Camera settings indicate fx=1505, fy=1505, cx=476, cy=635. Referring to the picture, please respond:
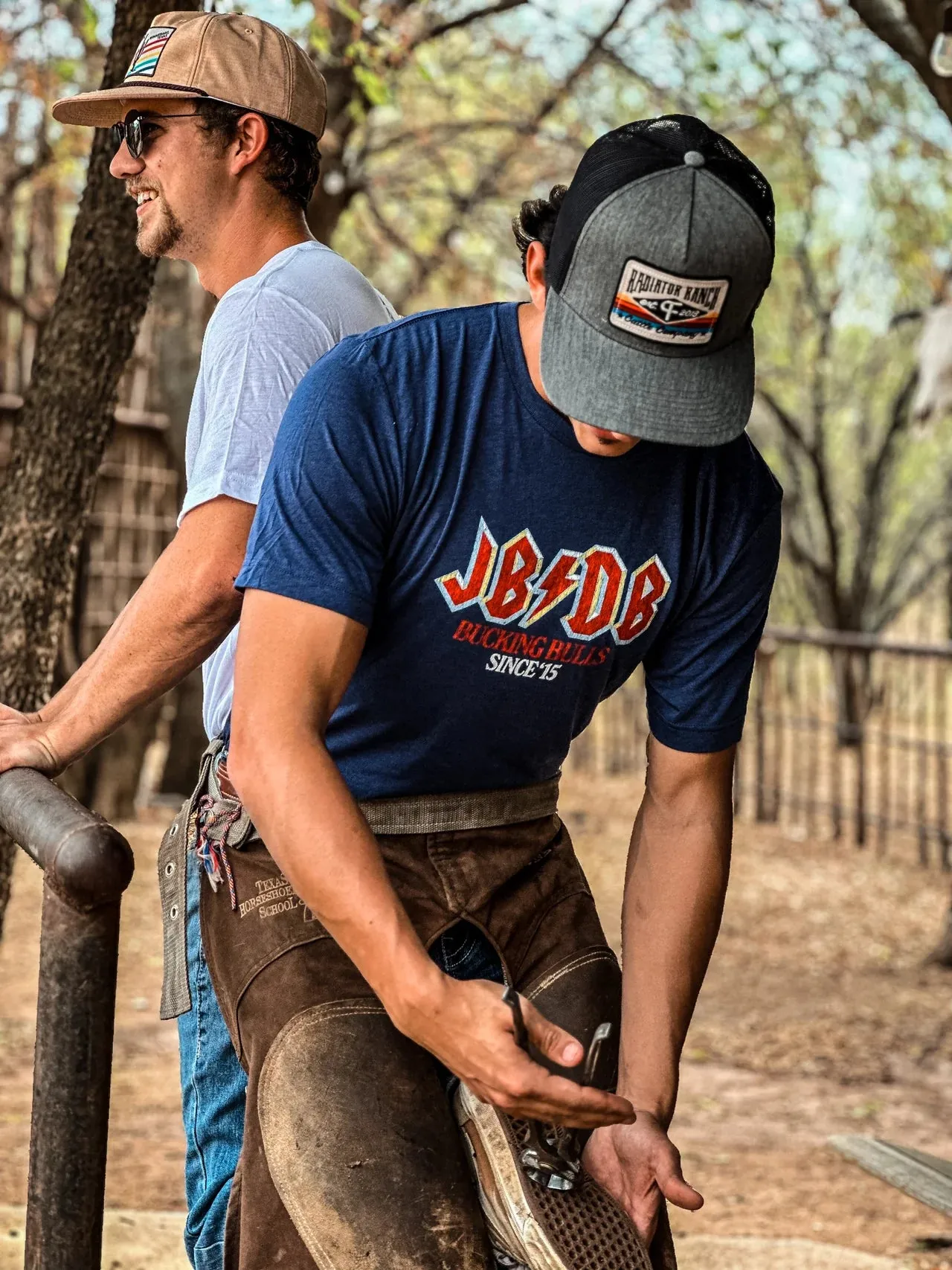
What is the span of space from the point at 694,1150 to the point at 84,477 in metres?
2.99

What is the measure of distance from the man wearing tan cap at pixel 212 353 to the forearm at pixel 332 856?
380mm

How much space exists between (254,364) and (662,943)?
37.2 inches

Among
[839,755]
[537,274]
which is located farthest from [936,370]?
[537,274]

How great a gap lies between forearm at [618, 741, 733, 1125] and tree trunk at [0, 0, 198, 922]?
1.99 metres

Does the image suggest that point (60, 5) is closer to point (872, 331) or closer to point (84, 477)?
point (84, 477)

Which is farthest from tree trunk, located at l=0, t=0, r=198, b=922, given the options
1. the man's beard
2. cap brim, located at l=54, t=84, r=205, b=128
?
the man's beard

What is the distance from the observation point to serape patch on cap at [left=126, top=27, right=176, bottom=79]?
2316mm

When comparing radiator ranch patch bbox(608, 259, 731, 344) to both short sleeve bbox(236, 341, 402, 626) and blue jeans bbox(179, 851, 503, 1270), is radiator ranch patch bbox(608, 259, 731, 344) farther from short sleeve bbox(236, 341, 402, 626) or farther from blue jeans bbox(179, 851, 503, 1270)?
blue jeans bbox(179, 851, 503, 1270)

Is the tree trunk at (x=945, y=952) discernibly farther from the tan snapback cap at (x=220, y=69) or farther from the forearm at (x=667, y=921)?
the tan snapback cap at (x=220, y=69)

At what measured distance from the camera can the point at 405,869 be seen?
6.11ft

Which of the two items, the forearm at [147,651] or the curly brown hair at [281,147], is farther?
the curly brown hair at [281,147]

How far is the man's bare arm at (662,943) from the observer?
1.88 meters

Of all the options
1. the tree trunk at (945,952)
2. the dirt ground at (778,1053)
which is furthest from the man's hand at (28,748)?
the tree trunk at (945,952)

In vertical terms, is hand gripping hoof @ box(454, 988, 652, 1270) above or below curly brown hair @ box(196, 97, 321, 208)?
below
